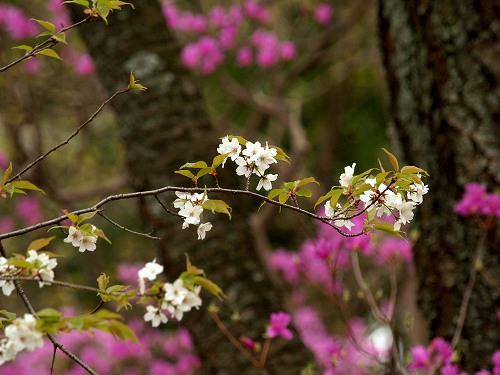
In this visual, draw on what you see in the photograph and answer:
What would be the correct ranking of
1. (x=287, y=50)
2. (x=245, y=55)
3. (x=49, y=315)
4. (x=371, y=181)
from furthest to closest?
(x=245, y=55) < (x=287, y=50) < (x=371, y=181) < (x=49, y=315)

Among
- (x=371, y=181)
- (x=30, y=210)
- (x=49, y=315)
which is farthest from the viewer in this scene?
(x=30, y=210)

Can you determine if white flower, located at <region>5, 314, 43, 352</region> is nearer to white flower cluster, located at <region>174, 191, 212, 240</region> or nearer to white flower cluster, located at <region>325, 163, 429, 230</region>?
white flower cluster, located at <region>174, 191, 212, 240</region>

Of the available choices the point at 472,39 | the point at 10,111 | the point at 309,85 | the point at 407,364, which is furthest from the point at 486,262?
the point at 309,85

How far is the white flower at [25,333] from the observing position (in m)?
0.92

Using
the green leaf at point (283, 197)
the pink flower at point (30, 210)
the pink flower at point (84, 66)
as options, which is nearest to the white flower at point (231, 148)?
the green leaf at point (283, 197)

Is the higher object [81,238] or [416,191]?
[81,238]

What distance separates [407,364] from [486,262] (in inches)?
17.5

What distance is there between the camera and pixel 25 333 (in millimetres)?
921

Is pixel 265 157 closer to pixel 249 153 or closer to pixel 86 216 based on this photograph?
pixel 249 153

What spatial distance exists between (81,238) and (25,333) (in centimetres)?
28

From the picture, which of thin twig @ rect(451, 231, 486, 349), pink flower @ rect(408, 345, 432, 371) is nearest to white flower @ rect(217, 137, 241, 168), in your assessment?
pink flower @ rect(408, 345, 432, 371)

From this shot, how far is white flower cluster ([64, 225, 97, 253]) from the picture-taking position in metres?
1.15

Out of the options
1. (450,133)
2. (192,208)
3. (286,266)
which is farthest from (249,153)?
(286,266)

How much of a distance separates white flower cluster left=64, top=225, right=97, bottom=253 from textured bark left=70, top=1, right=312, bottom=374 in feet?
3.97
